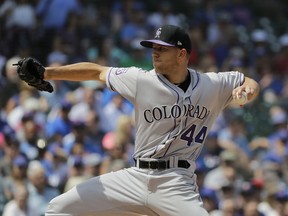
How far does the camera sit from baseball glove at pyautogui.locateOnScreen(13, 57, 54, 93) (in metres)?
6.68

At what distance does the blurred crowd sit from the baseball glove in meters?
3.25

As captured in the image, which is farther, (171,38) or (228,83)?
(228,83)

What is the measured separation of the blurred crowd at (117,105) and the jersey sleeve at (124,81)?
11.0 feet

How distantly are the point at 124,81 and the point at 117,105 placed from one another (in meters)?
5.72

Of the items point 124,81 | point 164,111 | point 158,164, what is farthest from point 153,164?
point 124,81

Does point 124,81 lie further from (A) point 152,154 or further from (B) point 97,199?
(B) point 97,199

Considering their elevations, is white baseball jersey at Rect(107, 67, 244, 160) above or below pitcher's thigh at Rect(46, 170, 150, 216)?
above

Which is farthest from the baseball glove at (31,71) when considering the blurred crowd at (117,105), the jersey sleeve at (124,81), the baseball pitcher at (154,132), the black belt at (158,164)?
the blurred crowd at (117,105)

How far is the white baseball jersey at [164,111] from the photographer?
6.74m

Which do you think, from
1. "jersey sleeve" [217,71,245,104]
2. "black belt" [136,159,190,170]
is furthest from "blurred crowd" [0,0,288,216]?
"jersey sleeve" [217,71,245,104]

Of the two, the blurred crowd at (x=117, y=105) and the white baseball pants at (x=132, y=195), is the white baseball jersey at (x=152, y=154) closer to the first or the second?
the white baseball pants at (x=132, y=195)

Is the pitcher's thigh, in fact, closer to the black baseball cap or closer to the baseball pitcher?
the baseball pitcher

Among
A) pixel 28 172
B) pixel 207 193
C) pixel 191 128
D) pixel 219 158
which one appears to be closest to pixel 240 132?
pixel 219 158

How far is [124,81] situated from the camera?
6820mm
